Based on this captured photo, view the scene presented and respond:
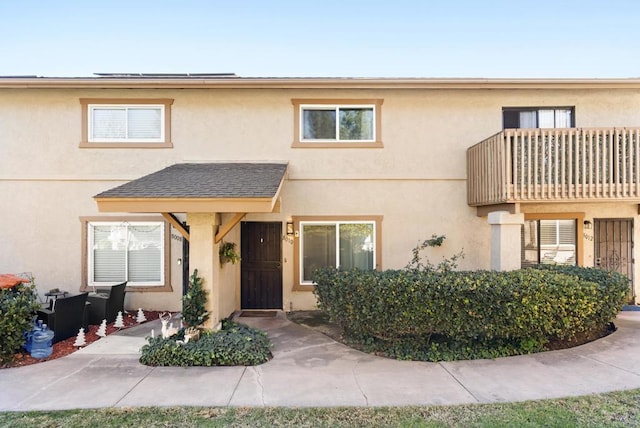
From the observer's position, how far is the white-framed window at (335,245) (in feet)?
29.6

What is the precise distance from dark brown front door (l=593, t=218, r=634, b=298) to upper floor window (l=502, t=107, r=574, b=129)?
2.77m

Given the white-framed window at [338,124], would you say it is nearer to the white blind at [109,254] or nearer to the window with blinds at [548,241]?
the window with blinds at [548,241]

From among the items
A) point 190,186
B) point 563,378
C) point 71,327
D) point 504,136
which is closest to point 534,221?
point 504,136

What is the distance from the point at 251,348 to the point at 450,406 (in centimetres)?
314

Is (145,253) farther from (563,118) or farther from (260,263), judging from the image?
(563,118)

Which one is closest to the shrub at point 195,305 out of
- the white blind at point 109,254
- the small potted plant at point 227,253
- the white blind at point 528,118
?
the small potted plant at point 227,253

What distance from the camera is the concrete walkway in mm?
4477

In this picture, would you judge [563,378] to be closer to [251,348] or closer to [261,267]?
[251,348]

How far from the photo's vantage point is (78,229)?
8.81 meters

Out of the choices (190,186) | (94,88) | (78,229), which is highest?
(94,88)

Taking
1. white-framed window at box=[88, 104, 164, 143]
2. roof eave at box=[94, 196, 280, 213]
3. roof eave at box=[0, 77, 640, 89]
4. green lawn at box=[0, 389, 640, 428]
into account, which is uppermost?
roof eave at box=[0, 77, 640, 89]

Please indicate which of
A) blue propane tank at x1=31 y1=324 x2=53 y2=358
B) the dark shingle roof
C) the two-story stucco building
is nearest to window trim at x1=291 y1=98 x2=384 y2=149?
the two-story stucco building

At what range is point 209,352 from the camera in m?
5.67

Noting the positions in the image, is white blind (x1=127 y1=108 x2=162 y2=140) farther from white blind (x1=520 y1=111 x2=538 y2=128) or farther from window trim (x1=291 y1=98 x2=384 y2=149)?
white blind (x1=520 y1=111 x2=538 y2=128)
